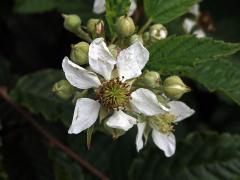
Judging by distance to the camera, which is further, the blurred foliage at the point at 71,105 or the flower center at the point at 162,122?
the flower center at the point at 162,122

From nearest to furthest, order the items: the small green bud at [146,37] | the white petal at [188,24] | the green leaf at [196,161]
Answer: the small green bud at [146,37] → the green leaf at [196,161] → the white petal at [188,24]

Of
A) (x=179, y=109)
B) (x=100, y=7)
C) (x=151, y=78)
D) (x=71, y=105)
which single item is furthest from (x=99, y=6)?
(x=151, y=78)

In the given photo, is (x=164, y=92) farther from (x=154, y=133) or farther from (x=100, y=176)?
(x=100, y=176)

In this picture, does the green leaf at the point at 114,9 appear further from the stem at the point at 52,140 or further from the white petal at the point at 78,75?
the stem at the point at 52,140

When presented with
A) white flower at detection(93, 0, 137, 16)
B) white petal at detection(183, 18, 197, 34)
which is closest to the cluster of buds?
white flower at detection(93, 0, 137, 16)

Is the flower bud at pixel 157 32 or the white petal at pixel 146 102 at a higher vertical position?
the flower bud at pixel 157 32

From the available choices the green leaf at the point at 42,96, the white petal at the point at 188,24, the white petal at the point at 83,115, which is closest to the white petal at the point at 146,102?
the white petal at the point at 83,115

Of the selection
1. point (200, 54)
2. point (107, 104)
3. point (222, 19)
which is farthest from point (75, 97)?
point (222, 19)
